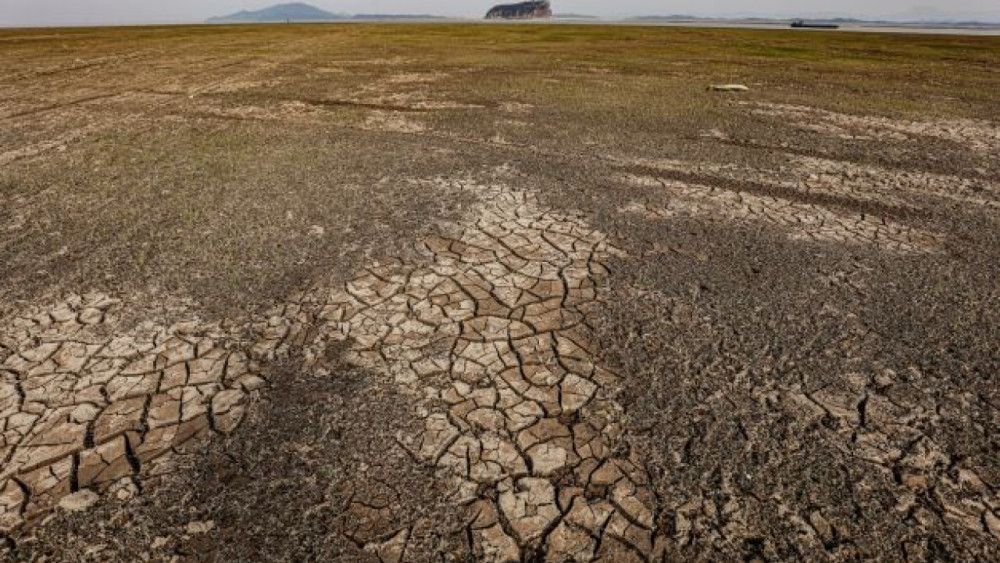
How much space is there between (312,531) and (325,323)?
72.5 inches

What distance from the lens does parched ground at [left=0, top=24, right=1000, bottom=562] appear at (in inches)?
100

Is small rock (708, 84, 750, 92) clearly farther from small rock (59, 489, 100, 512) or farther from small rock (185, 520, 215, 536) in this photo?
small rock (59, 489, 100, 512)

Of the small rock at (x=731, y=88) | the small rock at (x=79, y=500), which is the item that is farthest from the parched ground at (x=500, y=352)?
the small rock at (x=731, y=88)

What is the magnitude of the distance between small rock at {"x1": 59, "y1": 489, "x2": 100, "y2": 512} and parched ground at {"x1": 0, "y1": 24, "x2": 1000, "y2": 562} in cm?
2

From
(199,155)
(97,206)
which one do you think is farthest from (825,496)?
(199,155)

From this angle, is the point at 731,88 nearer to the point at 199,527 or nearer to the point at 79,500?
the point at 199,527

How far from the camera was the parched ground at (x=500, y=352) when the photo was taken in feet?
8.34

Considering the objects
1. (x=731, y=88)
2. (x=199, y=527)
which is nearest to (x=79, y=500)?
(x=199, y=527)

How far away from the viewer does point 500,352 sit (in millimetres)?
3744

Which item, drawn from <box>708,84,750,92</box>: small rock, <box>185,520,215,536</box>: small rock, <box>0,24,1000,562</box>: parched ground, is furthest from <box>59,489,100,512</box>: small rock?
<box>708,84,750,92</box>: small rock

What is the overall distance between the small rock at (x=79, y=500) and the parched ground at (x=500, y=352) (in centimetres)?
2

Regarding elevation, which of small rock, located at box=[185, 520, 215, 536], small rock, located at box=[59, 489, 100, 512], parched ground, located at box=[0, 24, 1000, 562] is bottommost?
small rock, located at box=[185, 520, 215, 536]

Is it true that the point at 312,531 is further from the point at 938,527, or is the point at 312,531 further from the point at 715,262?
the point at 715,262

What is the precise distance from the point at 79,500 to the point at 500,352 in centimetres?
238
